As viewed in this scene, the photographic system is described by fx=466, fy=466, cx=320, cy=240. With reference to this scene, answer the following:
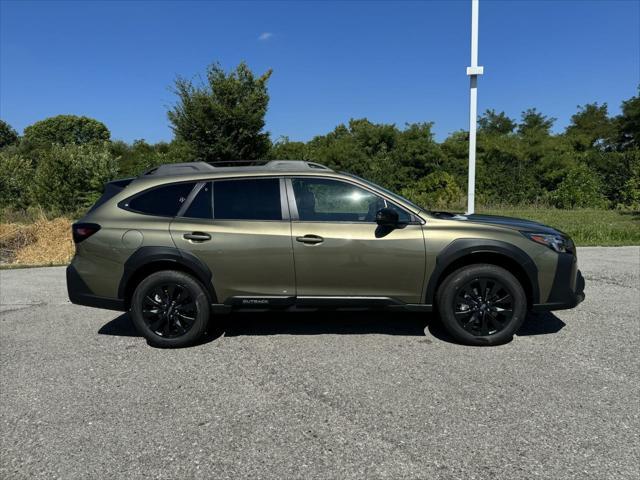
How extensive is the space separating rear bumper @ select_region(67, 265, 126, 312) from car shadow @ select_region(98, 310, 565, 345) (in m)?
0.64

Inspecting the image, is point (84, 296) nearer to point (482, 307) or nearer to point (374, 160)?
point (482, 307)

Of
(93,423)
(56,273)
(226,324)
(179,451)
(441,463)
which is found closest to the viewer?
(441,463)

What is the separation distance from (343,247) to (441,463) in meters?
2.16

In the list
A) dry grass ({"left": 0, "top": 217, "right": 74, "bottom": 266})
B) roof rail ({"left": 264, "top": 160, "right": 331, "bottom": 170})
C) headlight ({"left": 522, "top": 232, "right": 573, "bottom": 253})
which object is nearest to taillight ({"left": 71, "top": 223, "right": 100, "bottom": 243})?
roof rail ({"left": 264, "top": 160, "right": 331, "bottom": 170})

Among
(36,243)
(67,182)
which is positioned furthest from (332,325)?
(67,182)

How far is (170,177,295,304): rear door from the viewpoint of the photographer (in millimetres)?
4363

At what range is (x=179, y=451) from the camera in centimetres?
273

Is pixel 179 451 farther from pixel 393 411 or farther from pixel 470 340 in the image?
pixel 470 340

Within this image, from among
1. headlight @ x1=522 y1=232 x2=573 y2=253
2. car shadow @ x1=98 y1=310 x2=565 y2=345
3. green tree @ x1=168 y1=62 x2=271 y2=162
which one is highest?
green tree @ x1=168 y1=62 x2=271 y2=162

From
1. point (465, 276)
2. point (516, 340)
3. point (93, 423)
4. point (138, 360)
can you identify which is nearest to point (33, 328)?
point (138, 360)

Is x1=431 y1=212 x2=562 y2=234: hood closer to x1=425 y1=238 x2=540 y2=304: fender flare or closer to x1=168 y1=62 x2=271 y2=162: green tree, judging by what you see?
x1=425 y1=238 x2=540 y2=304: fender flare

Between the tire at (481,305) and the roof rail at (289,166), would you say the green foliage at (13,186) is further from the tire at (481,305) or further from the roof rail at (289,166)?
the tire at (481,305)

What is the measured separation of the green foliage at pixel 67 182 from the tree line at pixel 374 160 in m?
0.04

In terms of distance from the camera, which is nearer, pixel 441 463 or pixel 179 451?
pixel 441 463
